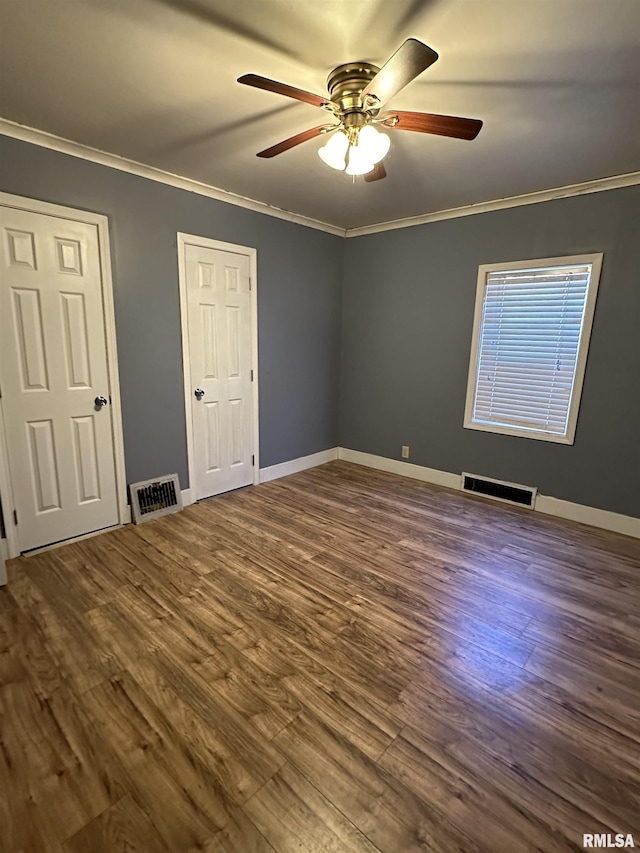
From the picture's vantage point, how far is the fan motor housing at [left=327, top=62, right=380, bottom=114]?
5.69 ft

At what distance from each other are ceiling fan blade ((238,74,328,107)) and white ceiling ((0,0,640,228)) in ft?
0.67

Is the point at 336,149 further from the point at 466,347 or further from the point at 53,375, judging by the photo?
the point at 466,347

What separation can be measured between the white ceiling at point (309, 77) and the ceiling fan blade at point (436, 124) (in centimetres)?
24

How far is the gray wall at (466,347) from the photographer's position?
303 cm

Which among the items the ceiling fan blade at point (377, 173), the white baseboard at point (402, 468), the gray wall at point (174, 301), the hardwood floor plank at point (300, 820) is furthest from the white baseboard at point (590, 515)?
the hardwood floor plank at point (300, 820)

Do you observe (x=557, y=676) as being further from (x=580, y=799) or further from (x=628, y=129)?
(x=628, y=129)

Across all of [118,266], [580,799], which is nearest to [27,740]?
[580,799]

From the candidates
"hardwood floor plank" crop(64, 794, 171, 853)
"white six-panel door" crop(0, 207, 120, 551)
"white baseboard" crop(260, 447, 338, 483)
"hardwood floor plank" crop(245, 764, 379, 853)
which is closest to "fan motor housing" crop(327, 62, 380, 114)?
"white six-panel door" crop(0, 207, 120, 551)

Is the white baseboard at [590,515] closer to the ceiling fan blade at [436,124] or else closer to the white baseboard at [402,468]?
the white baseboard at [402,468]

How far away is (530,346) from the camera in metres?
3.45

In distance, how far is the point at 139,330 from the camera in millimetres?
3031

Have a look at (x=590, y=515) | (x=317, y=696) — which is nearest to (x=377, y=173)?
(x=317, y=696)

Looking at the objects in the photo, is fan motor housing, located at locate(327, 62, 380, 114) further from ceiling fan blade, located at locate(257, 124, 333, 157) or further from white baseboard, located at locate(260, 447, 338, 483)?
white baseboard, located at locate(260, 447, 338, 483)

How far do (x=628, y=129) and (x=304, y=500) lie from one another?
3.27m
